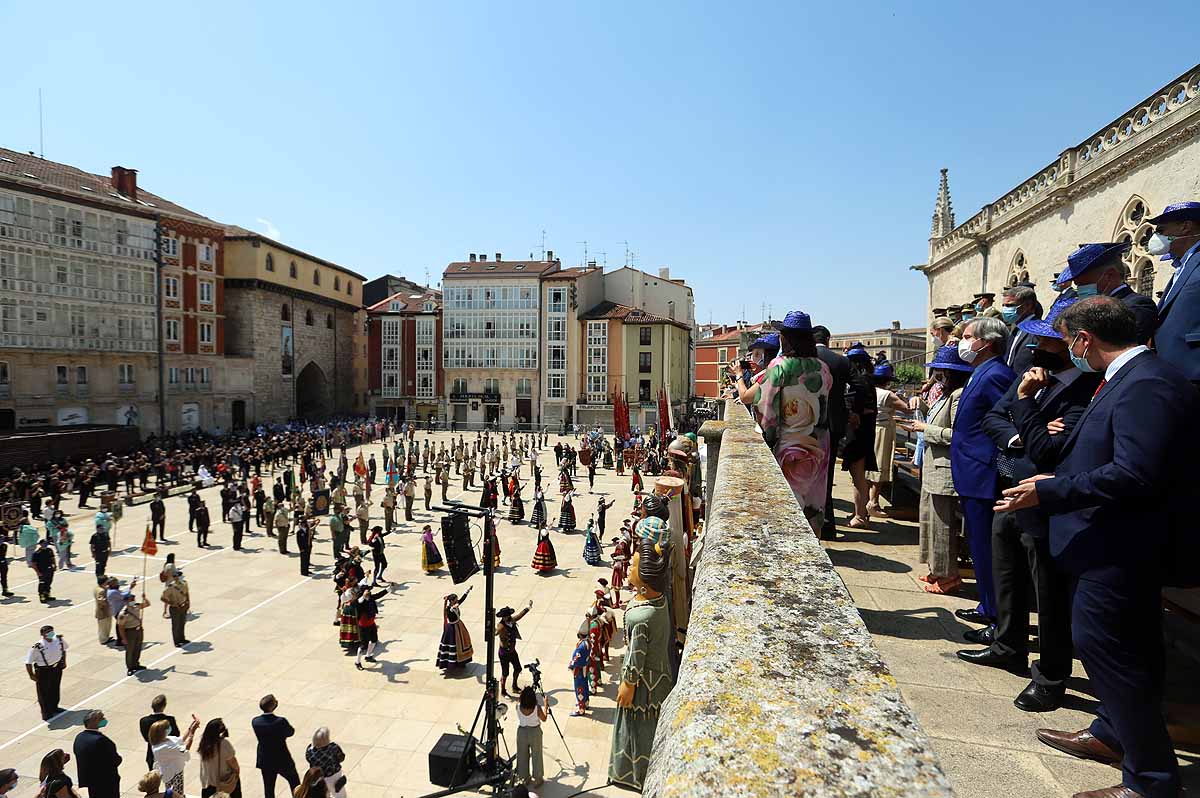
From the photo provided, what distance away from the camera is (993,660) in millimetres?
3350

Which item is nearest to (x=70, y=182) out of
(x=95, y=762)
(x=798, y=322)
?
(x=95, y=762)

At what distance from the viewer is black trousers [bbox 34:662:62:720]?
980 centimetres

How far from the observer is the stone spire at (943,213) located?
31.5m

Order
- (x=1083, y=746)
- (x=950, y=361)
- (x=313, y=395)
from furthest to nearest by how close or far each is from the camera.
A: (x=313, y=395)
(x=950, y=361)
(x=1083, y=746)

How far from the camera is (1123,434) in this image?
87.9 inches

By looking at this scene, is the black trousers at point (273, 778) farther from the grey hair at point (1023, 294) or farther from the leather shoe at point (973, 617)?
the grey hair at point (1023, 294)

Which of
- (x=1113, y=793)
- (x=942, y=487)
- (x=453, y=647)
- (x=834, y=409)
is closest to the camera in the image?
(x=1113, y=793)

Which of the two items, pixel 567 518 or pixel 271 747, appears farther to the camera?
pixel 567 518

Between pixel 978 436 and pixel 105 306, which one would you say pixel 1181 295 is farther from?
pixel 105 306

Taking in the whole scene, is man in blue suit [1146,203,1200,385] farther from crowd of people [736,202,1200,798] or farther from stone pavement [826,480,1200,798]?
stone pavement [826,480,1200,798]

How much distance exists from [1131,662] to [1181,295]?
68.0 inches

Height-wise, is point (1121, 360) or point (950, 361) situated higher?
point (950, 361)

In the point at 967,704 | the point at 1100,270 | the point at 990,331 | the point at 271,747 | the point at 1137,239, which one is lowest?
the point at 271,747

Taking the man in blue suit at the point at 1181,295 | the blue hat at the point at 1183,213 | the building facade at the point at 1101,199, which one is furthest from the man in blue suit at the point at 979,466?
the building facade at the point at 1101,199
